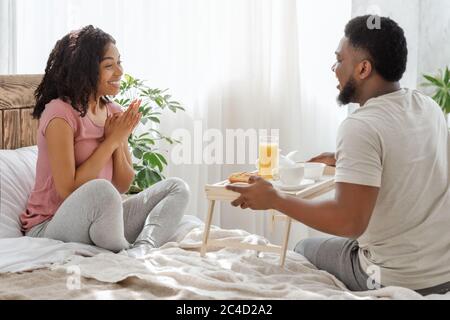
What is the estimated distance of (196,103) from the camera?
3.62 m

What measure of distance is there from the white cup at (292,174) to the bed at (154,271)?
228 millimetres

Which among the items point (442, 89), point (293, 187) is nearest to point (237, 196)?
point (293, 187)

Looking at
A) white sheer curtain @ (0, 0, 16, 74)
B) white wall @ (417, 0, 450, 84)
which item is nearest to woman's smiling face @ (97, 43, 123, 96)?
white sheer curtain @ (0, 0, 16, 74)

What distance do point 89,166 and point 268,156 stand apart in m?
0.59

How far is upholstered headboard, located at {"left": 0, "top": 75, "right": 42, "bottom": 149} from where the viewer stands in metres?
2.84

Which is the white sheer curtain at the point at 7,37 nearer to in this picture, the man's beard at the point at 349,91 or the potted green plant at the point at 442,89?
the potted green plant at the point at 442,89

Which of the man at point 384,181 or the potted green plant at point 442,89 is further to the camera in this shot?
the potted green plant at point 442,89

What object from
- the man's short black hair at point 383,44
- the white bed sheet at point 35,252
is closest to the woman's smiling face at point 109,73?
the white bed sheet at point 35,252

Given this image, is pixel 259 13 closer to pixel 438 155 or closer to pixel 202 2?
pixel 202 2

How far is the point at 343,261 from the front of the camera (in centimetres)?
207

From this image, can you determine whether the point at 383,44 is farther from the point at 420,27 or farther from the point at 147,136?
the point at 147,136

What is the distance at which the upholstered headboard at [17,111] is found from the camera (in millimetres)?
2840

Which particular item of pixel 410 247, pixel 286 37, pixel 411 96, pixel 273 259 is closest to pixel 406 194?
pixel 410 247

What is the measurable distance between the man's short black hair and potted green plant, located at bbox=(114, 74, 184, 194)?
137 cm
